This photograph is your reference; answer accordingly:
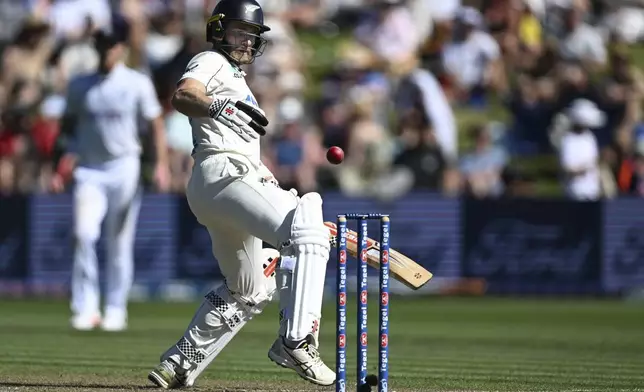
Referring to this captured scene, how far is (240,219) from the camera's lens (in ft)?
23.1

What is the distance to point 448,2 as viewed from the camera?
67.6 feet

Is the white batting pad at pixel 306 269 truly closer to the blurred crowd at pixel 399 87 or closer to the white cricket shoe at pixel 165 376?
the white cricket shoe at pixel 165 376

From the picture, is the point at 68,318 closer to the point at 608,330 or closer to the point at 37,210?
the point at 37,210

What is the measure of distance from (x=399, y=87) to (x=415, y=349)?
336 inches

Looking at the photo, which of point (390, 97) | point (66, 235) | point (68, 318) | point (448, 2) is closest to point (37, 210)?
point (66, 235)

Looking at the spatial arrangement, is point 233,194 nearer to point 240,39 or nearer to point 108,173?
point 240,39

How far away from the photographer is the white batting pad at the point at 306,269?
6723 millimetres

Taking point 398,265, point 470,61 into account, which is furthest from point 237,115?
point 470,61

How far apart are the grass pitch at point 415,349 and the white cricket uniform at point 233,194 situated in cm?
73

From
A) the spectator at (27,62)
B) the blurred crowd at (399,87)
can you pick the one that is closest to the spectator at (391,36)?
the blurred crowd at (399,87)

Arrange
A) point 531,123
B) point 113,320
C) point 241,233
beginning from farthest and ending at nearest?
point 531,123, point 113,320, point 241,233

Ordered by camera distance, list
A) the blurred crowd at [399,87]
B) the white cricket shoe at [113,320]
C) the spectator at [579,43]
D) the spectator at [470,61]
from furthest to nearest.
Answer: the spectator at [579,43] < the spectator at [470,61] < the blurred crowd at [399,87] < the white cricket shoe at [113,320]

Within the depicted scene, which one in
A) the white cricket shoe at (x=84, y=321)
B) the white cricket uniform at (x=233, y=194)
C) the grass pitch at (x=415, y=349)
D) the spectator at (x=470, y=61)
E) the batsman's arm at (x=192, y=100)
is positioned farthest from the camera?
the spectator at (x=470, y=61)

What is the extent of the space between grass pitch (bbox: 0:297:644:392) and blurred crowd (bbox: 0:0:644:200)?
209 centimetres
